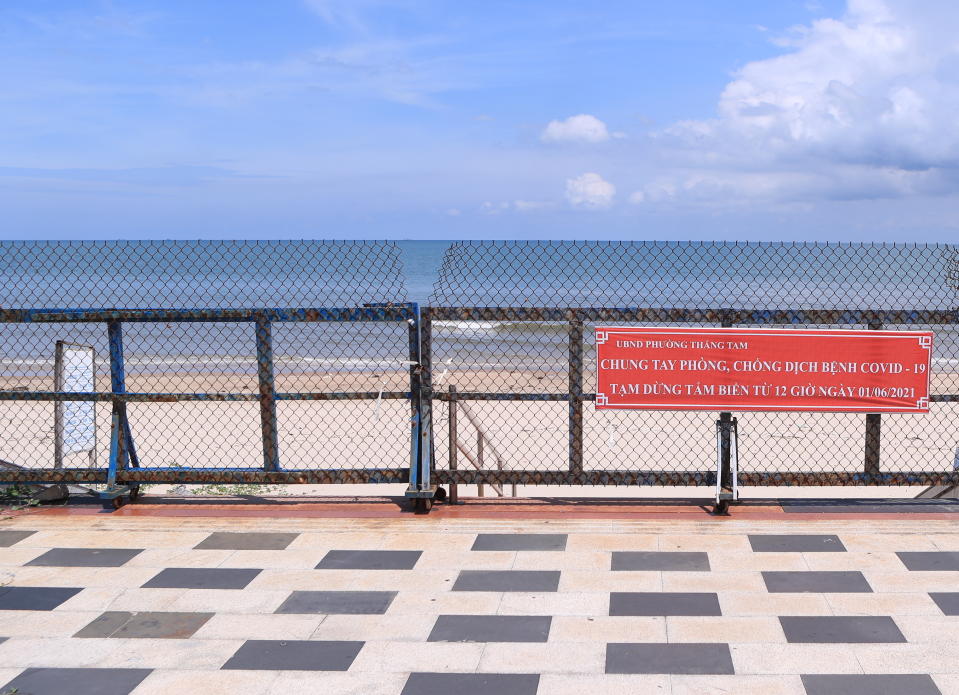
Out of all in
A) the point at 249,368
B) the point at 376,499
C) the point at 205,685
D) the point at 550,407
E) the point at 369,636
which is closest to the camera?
the point at 205,685

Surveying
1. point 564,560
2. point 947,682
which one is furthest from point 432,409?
point 947,682

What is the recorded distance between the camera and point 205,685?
430cm

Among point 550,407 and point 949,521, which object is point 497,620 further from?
point 550,407

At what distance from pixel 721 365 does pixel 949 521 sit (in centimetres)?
187

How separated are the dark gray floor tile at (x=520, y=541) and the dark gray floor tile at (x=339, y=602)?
1.01m

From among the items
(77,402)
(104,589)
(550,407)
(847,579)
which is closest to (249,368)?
(550,407)

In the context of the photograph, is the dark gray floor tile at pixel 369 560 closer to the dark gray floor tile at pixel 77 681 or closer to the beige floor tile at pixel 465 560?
the beige floor tile at pixel 465 560

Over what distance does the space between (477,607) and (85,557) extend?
108 inches

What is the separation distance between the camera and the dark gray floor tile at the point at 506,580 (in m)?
5.48

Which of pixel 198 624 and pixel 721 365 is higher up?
pixel 721 365

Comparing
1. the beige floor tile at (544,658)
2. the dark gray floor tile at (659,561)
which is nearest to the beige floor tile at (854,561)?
the dark gray floor tile at (659,561)

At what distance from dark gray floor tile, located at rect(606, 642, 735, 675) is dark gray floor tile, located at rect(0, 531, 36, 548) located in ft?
14.0

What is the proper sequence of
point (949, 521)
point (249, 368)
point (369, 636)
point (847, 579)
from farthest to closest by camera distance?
point (249, 368)
point (949, 521)
point (847, 579)
point (369, 636)

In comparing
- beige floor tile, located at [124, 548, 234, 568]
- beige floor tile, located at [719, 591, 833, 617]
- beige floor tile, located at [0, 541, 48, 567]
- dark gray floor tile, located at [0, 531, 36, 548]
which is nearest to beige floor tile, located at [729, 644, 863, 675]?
beige floor tile, located at [719, 591, 833, 617]
